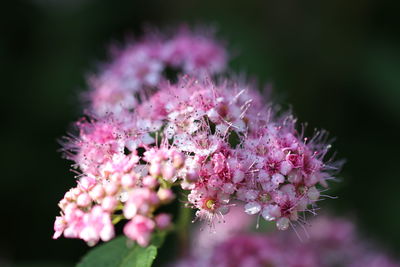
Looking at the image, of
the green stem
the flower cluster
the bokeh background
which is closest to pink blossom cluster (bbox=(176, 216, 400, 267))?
the green stem

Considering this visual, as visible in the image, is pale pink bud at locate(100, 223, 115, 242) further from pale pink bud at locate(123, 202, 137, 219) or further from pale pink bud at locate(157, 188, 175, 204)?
pale pink bud at locate(157, 188, 175, 204)

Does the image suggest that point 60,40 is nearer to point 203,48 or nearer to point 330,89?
point 203,48

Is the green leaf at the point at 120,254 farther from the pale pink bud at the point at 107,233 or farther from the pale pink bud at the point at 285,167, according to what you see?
the pale pink bud at the point at 285,167

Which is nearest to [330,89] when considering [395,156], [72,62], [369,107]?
[369,107]

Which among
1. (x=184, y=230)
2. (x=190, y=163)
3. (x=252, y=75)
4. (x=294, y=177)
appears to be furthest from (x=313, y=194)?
(x=252, y=75)

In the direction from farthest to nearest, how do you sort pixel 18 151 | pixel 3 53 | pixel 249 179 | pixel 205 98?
pixel 3 53
pixel 18 151
pixel 205 98
pixel 249 179

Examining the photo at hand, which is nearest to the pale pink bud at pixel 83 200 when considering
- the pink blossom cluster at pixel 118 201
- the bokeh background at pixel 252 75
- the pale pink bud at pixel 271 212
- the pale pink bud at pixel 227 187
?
the pink blossom cluster at pixel 118 201

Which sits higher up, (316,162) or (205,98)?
(205,98)
